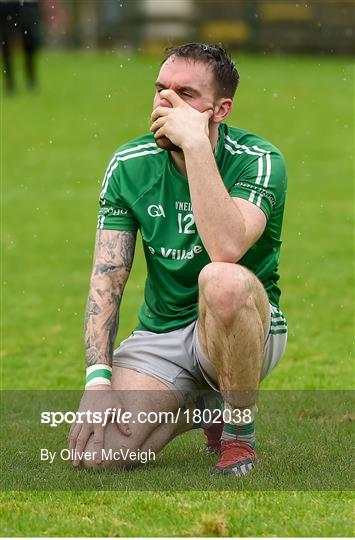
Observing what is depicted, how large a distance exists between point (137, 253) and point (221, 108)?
19.3 ft

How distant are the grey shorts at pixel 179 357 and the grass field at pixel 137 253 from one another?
307 millimetres

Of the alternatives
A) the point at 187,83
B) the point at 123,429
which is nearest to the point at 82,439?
the point at 123,429

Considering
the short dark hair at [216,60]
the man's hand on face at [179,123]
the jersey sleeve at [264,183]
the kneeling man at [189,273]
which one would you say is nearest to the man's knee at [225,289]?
the kneeling man at [189,273]

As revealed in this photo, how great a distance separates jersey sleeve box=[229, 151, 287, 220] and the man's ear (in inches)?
8.2

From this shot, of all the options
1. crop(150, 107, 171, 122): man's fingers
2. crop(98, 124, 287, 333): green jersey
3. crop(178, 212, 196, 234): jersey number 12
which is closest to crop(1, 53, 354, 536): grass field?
crop(98, 124, 287, 333): green jersey

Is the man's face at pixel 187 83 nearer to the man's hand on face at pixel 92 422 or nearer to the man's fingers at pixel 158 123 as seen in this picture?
the man's fingers at pixel 158 123

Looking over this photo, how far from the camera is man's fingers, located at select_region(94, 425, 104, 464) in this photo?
4648 millimetres

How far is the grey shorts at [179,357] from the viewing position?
5.01 meters

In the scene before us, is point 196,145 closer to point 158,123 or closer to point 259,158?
point 158,123

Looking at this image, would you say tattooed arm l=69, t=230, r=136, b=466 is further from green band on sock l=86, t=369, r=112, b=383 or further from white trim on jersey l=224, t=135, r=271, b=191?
white trim on jersey l=224, t=135, r=271, b=191

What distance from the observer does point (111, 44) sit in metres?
31.6

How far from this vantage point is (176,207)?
197 inches

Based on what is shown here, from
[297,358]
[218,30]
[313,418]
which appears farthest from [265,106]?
[313,418]

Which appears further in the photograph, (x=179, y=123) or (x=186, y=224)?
(x=186, y=224)
